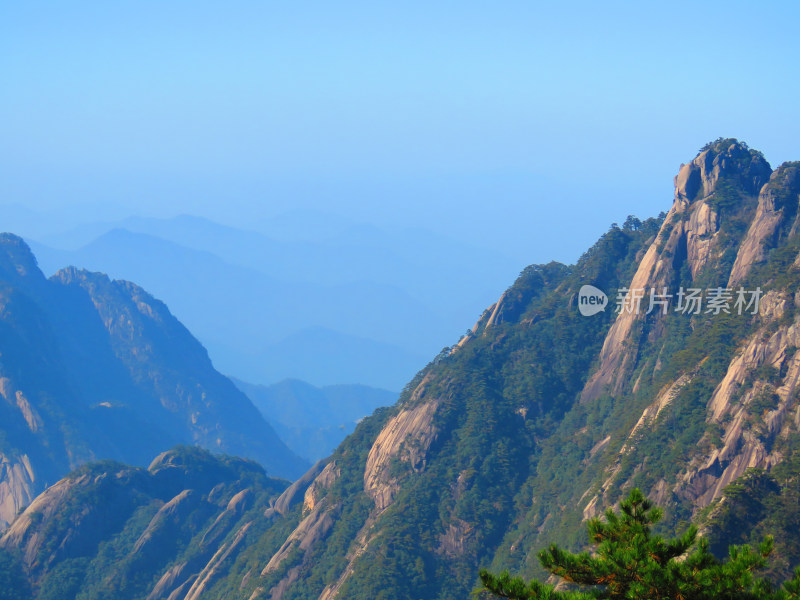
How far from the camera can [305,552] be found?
271ft

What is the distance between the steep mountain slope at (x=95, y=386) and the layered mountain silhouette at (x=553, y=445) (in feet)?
129

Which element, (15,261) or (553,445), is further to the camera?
(15,261)

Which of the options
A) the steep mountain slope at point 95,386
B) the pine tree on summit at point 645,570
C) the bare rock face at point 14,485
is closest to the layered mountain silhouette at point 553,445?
the pine tree on summit at point 645,570

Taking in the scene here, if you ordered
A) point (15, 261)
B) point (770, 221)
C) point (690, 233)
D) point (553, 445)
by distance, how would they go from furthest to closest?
1. point (15, 261)
2. point (690, 233)
3. point (553, 445)
4. point (770, 221)

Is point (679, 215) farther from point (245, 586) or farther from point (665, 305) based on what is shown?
point (245, 586)

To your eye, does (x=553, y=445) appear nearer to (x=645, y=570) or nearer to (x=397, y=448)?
(x=397, y=448)

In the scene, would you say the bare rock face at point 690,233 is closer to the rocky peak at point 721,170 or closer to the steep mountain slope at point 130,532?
the rocky peak at point 721,170

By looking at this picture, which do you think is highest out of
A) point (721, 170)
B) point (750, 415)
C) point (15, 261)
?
point (721, 170)

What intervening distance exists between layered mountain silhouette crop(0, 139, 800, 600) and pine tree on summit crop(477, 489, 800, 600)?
30.5m

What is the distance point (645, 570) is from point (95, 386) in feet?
504

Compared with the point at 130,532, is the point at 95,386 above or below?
above

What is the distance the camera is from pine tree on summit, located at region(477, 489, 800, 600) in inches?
938

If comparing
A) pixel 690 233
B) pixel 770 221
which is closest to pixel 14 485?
pixel 690 233

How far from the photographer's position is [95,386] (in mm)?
166625
